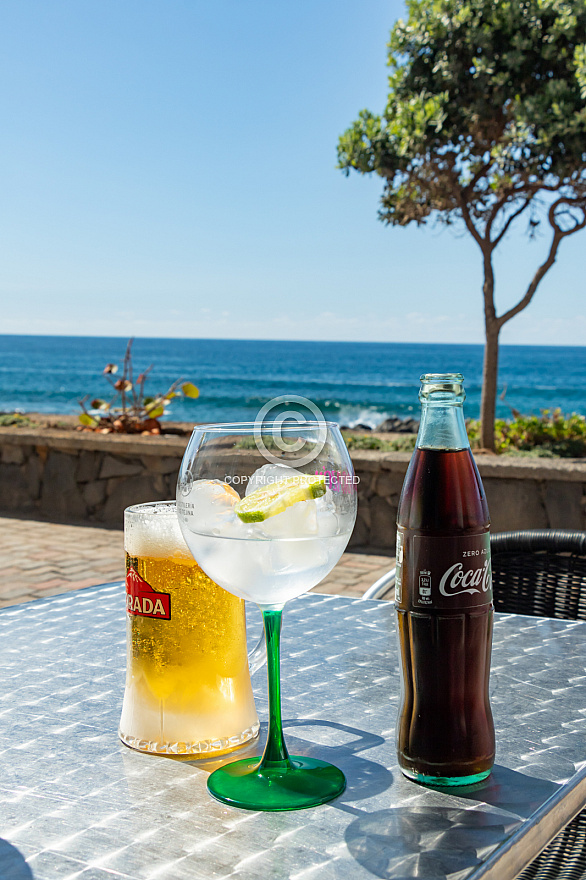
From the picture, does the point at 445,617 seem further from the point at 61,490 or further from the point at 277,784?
the point at 61,490

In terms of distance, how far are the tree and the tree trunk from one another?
0.4 inches

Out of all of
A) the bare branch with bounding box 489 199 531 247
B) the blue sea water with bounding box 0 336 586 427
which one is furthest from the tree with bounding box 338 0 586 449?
the blue sea water with bounding box 0 336 586 427

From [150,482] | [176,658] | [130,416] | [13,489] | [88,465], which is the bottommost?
[13,489]

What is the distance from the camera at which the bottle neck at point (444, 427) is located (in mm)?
857

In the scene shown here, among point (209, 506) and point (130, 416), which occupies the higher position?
point (209, 506)

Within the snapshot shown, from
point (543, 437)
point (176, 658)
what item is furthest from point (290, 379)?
point (176, 658)

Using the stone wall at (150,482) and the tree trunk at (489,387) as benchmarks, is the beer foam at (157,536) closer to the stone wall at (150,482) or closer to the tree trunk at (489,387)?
the stone wall at (150,482)

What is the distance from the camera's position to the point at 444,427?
86cm

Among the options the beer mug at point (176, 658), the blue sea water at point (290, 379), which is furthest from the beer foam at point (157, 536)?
the blue sea water at point (290, 379)

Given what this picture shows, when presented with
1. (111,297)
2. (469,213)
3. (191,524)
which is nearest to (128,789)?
(191,524)

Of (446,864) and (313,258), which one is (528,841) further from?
(313,258)

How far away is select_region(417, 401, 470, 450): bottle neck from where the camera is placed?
0.86 m

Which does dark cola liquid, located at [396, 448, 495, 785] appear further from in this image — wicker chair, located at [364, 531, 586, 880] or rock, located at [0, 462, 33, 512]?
rock, located at [0, 462, 33, 512]

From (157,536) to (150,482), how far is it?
550 centimetres
